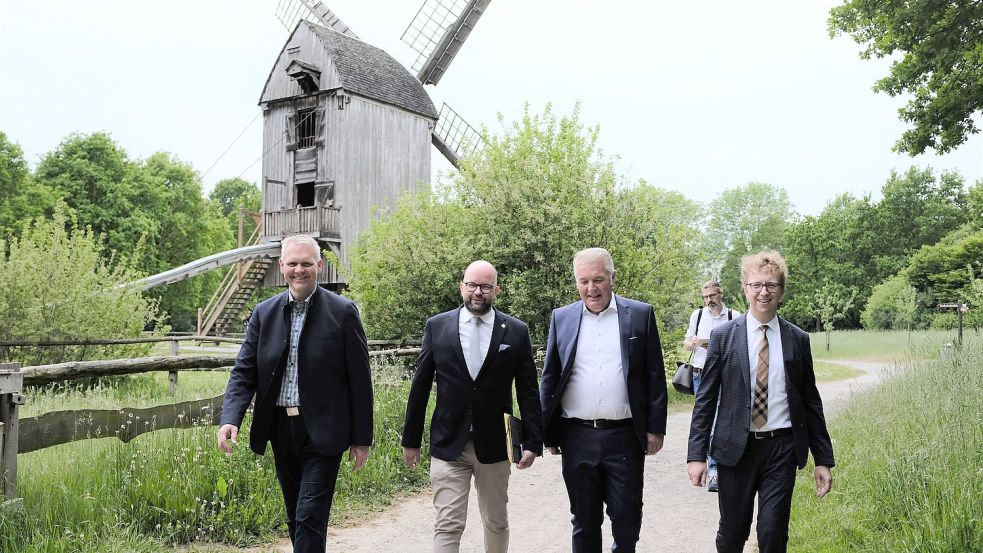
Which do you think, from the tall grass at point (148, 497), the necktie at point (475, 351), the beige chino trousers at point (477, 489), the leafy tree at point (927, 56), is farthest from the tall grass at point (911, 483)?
the leafy tree at point (927, 56)

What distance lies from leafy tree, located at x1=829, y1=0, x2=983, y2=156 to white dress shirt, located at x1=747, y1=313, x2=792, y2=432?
10943mm

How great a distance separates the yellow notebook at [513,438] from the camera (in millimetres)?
4410

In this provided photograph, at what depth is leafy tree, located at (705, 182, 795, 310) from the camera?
6719cm

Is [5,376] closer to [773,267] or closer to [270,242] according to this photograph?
[773,267]

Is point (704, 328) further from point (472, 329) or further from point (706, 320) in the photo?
point (472, 329)

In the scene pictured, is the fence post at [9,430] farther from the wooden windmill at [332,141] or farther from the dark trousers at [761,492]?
the wooden windmill at [332,141]

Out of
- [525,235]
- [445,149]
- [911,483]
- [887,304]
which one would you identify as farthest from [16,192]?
[887,304]

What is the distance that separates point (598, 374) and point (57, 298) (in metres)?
12.0

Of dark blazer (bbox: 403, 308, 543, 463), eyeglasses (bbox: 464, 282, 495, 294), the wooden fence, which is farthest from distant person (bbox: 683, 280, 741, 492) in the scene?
the wooden fence

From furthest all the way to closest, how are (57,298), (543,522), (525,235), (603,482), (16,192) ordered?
(16,192) → (525,235) → (57,298) → (543,522) → (603,482)

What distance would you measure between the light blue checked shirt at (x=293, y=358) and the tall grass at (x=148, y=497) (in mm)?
1844

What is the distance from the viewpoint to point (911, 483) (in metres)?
5.39

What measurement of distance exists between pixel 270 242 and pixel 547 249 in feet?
46.5

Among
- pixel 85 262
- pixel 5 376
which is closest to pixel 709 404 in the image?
pixel 5 376
